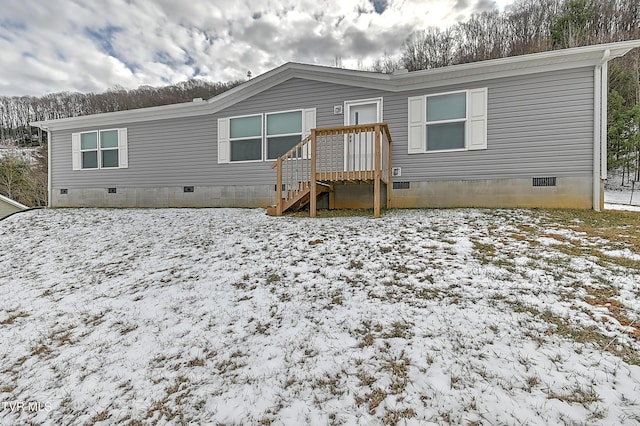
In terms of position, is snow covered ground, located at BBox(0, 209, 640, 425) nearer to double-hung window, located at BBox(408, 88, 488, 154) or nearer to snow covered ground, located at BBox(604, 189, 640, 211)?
double-hung window, located at BBox(408, 88, 488, 154)

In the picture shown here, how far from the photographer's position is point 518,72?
6.83 m

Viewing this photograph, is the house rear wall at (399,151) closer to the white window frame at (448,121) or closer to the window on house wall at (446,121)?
the white window frame at (448,121)

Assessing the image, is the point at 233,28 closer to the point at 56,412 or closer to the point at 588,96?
the point at 588,96

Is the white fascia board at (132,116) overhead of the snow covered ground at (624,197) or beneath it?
overhead

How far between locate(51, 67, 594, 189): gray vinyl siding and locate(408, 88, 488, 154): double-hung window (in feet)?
0.52

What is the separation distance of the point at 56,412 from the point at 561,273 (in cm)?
486

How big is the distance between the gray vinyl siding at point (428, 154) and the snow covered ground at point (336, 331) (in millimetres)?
2418

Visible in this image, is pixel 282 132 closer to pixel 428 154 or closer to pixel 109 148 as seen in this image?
pixel 428 154

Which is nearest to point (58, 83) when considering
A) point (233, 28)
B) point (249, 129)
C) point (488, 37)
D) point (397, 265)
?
point (233, 28)

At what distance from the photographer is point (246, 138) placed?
9.09 m

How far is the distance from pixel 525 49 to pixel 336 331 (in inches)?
1141

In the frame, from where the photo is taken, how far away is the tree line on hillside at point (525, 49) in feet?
53.1

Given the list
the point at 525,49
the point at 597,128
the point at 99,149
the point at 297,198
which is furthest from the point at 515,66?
the point at 525,49

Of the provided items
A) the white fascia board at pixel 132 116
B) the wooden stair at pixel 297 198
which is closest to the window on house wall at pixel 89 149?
the white fascia board at pixel 132 116
